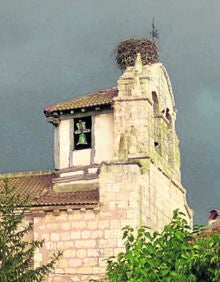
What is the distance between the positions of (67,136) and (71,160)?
933 mm

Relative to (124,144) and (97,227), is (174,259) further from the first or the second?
(124,144)

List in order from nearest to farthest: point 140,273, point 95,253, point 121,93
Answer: point 140,273, point 95,253, point 121,93

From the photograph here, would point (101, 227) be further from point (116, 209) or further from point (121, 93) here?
point (121, 93)

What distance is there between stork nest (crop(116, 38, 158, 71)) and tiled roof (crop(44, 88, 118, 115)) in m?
1.27

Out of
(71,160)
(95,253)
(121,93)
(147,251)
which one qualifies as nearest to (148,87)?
(121,93)

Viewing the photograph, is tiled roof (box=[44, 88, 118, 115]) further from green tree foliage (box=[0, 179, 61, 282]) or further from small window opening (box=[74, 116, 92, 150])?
green tree foliage (box=[0, 179, 61, 282])

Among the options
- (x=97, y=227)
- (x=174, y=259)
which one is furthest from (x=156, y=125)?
(x=174, y=259)

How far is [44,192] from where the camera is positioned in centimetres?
3472

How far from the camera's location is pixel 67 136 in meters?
35.8

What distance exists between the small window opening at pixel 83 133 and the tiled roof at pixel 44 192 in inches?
63.5

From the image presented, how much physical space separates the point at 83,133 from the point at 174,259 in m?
15.5

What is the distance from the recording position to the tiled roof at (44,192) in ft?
108

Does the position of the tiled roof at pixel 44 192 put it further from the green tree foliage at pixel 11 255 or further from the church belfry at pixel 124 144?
the green tree foliage at pixel 11 255

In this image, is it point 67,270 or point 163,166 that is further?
point 163,166
